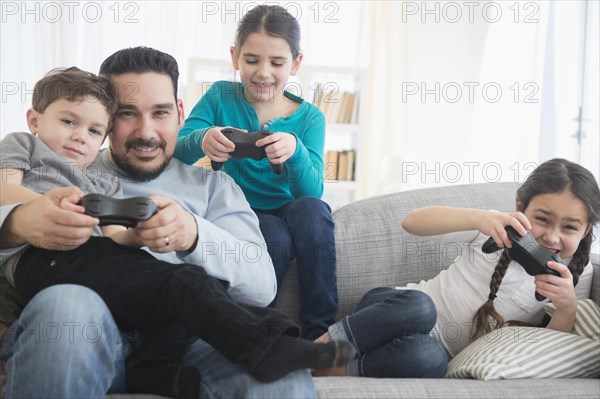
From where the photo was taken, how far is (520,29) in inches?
178

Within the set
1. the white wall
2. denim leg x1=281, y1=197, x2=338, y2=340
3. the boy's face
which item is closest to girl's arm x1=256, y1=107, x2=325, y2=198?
denim leg x1=281, y1=197, x2=338, y2=340


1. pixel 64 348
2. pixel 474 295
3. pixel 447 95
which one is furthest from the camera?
pixel 447 95

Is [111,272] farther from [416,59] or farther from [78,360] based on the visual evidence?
[416,59]

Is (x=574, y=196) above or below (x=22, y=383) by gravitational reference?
above

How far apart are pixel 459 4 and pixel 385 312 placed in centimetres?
361

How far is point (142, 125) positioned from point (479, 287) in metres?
0.90

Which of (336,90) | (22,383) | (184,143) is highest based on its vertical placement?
(336,90)

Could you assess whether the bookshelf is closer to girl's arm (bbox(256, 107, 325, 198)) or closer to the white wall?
the white wall

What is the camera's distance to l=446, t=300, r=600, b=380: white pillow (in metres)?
1.48

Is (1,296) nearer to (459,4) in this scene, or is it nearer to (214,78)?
(214,78)

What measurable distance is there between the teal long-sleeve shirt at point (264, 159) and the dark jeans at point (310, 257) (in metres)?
0.13

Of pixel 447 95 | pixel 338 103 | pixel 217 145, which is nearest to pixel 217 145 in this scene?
pixel 217 145

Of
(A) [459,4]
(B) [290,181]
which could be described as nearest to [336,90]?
(A) [459,4]

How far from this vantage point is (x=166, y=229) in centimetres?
130
